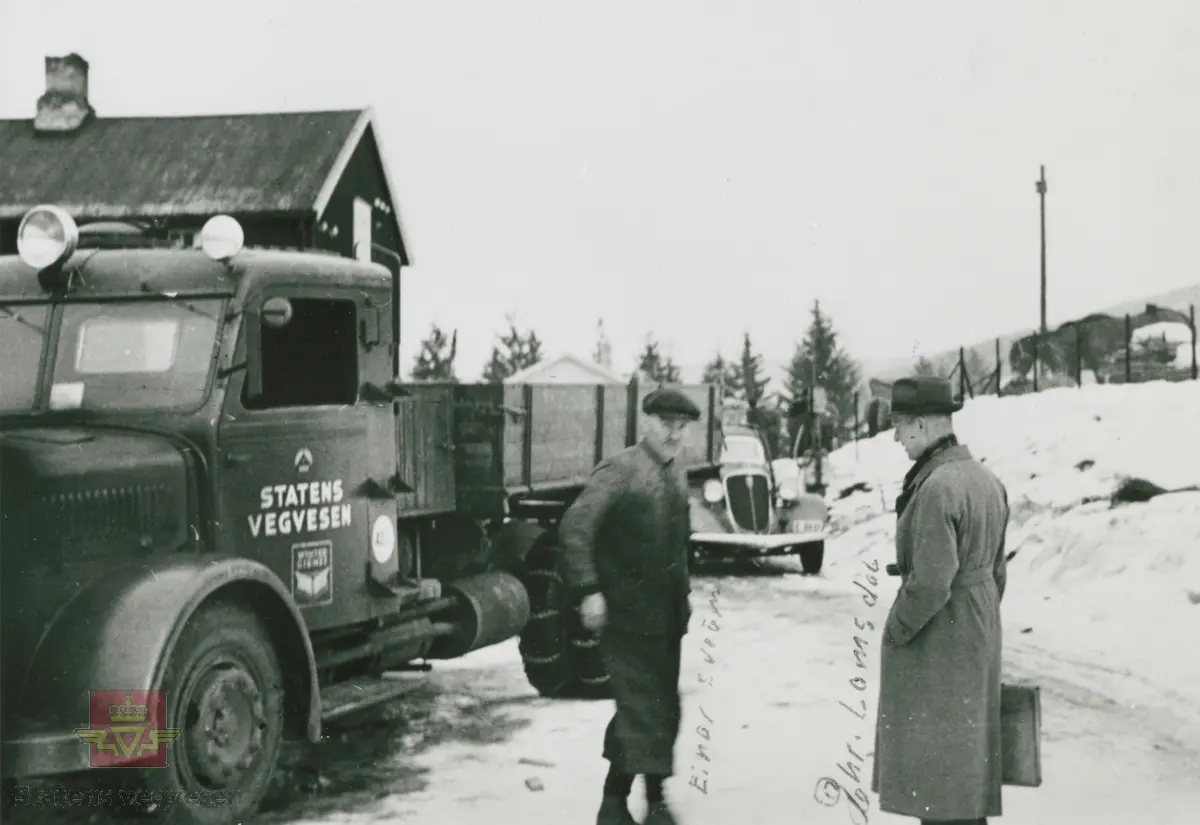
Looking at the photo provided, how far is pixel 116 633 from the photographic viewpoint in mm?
4789

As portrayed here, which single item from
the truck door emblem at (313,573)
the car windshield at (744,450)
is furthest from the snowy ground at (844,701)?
the car windshield at (744,450)

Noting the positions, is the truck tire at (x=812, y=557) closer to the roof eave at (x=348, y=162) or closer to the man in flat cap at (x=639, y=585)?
the roof eave at (x=348, y=162)

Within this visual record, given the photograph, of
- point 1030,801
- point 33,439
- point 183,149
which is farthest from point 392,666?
point 183,149

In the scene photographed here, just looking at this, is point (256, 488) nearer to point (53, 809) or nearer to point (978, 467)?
point (53, 809)

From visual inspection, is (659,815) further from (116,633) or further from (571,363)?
(571,363)

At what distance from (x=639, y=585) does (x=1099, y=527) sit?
7088 mm

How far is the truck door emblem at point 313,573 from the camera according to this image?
611 centimetres

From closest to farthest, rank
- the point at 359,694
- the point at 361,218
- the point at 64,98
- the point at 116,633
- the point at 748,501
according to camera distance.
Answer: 1. the point at 116,633
2. the point at 359,694
3. the point at 748,501
4. the point at 361,218
5. the point at 64,98

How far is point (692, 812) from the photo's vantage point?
5785 mm

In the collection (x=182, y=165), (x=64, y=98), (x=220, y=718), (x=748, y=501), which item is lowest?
(x=220, y=718)

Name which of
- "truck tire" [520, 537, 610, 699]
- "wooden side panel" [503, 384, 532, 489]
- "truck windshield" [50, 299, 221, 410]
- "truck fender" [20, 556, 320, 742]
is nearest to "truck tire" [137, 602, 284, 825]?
"truck fender" [20, 556, 320, 742]

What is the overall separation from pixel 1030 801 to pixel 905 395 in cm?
228
